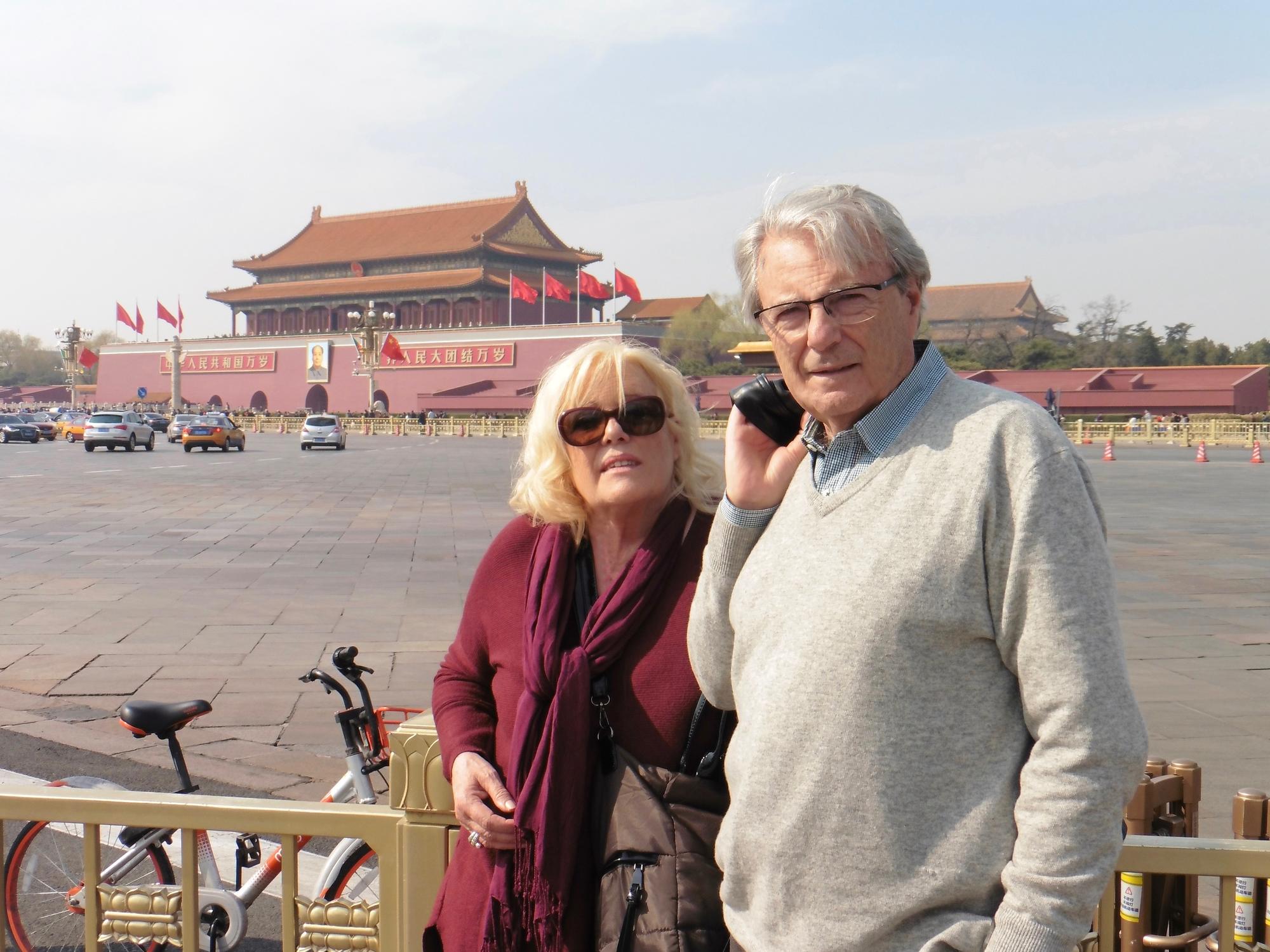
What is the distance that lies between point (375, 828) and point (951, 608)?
3.46 ft

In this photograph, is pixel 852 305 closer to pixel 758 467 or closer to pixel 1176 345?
pixel 758 467

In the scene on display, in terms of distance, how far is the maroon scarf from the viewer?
1629 millimetres

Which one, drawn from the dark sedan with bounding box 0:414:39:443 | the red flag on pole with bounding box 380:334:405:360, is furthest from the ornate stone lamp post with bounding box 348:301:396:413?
the dark sedan with bounding box 0:414:39:443

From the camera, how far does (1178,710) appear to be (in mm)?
5047

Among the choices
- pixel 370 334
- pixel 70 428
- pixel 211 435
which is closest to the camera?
pixel 211 435

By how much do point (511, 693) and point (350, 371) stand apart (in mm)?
56244

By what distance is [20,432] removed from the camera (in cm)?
3894

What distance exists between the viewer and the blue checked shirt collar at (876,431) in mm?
1372

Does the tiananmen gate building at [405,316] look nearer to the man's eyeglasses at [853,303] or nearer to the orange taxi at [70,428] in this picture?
the orange taxi at [70,428]

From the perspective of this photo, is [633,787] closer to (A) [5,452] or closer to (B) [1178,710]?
(B) [1178,710]

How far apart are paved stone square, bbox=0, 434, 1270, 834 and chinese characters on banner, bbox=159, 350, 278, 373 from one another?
43.6m

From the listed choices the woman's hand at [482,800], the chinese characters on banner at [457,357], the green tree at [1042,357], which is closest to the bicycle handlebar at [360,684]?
the woman's hand at [482,800]

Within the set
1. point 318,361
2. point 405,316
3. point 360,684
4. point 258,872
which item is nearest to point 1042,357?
point 405,316

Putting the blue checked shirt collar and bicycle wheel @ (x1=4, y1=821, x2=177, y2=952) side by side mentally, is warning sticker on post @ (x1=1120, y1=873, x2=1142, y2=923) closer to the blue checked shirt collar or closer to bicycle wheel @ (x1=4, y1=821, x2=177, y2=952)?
the blue checked shirt collar
